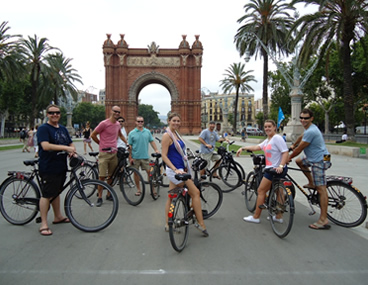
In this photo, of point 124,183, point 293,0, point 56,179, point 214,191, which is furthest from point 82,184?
point 293,0

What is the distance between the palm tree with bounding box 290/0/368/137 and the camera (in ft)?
54.8

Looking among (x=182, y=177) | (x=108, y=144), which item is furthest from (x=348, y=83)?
(x=182, y=177)

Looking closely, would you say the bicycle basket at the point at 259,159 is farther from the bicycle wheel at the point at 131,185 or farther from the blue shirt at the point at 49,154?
the blue shirt at the point at 49,154

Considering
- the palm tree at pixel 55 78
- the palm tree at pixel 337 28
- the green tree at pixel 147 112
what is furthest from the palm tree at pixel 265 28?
the green tree at pixel 147 112

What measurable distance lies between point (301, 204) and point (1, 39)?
27.1 metres

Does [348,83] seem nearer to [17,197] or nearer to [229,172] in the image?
[229,172]

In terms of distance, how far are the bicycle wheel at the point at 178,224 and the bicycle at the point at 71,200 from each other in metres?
1.17

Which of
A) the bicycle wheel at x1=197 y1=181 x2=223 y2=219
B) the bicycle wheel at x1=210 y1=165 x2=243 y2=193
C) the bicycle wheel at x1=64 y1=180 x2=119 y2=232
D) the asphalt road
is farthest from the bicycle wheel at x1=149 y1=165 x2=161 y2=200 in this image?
the bicycle wheel at x1=64 y1=180 x2=119 y2=232

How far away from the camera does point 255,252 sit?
13.0ft

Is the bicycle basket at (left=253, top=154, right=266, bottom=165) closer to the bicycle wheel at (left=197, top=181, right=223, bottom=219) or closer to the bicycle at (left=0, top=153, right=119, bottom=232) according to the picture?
the bicycle wheel at (left=197, top=181, right=223, bottom=219)

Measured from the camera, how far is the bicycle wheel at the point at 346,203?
4.79 meters

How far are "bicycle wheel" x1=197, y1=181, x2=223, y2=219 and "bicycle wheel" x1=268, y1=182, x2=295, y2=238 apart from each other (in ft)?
3.01

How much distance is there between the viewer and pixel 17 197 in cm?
493

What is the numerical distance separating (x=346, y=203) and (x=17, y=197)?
561cm
